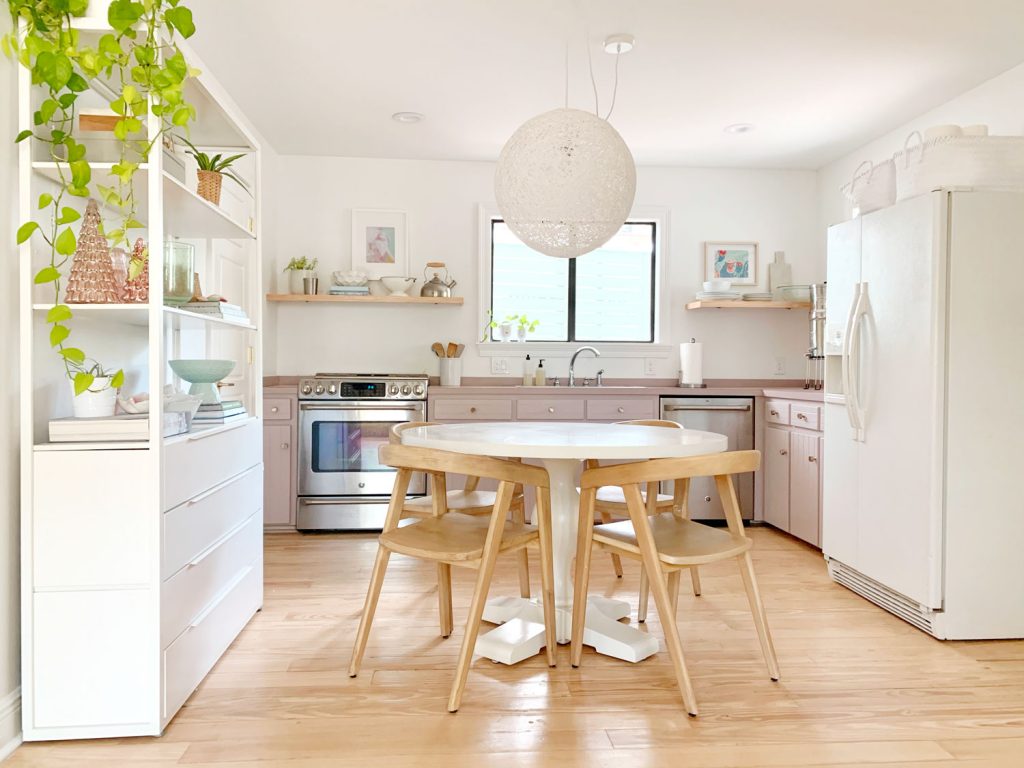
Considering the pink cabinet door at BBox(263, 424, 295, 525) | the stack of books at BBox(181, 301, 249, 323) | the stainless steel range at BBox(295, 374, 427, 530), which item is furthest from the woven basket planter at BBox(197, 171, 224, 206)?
the pink cabinet door at BBox(263, 424, 295, 525)

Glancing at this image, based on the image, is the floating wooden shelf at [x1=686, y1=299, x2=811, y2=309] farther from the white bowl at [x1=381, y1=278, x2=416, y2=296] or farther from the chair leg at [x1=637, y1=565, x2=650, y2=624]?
the chair leg at [x1=637, y1=565, x2=650, y2=624]

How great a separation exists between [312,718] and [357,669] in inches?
11.3

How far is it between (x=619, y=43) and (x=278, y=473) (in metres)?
2.94

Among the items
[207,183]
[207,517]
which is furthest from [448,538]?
[207,183]

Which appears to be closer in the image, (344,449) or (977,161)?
(977,161)

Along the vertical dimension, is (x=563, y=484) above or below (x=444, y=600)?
above

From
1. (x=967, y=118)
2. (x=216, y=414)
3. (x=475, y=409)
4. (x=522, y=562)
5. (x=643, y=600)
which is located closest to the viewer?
(x=216, y=414)

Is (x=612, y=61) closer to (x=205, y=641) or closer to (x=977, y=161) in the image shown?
(x=977, y=161)

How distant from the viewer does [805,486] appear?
4008mm

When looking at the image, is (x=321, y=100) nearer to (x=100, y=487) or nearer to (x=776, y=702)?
(x=100, y=487)

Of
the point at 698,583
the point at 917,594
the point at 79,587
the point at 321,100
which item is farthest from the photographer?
the point at 321,100

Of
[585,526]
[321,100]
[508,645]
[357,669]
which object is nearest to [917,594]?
[585,526]

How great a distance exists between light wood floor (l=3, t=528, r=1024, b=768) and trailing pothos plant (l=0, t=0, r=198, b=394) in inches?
39.5

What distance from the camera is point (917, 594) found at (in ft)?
8.85
